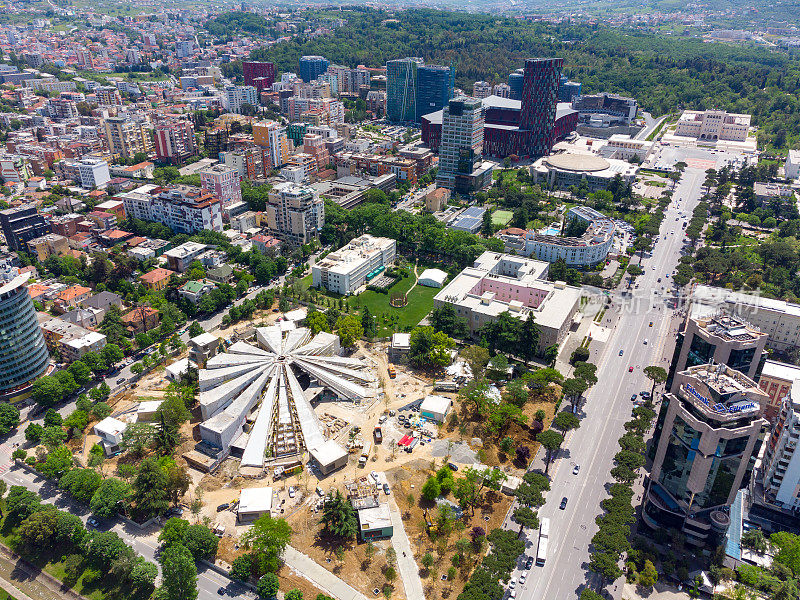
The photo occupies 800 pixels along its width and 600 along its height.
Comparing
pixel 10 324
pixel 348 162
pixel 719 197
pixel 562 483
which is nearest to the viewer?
pixel 562 483

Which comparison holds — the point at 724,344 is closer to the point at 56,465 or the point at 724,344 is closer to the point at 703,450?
the point at 703,450

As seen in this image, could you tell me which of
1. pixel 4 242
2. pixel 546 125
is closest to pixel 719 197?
pixel 546 125

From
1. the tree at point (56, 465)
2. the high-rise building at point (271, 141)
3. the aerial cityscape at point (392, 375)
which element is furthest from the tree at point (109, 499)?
the high-rise building at point (271, 141)

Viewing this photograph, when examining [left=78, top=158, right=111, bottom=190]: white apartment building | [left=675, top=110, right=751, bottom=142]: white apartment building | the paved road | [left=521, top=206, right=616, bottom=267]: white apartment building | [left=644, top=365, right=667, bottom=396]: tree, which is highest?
[left=675, top=110, right=751, bottom=142]: white apartment building

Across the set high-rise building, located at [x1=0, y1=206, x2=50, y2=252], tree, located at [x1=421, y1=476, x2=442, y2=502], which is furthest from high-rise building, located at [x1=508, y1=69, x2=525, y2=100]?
tree, located at [x1=421, y1=476, x2=442, y2=502]

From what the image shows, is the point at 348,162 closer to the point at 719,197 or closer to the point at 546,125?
the point at 546,125

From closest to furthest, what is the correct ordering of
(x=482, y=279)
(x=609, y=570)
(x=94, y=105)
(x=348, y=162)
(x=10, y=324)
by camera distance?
1. (x=609, y=570)
2. (x=10, y=324)
3. (x=482, y=279)
4. (x=348, y=162)
5. (x=94, y=105)

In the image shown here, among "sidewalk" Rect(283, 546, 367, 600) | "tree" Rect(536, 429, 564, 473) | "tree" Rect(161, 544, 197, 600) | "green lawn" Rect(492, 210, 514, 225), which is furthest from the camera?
"green lawn" Rect(492, 210, 514, 225)

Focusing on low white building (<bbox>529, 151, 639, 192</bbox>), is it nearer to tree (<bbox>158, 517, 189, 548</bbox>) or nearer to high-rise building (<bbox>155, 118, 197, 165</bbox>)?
high-rise building (<bbox>155, 118, 197, 165</bbox>)
